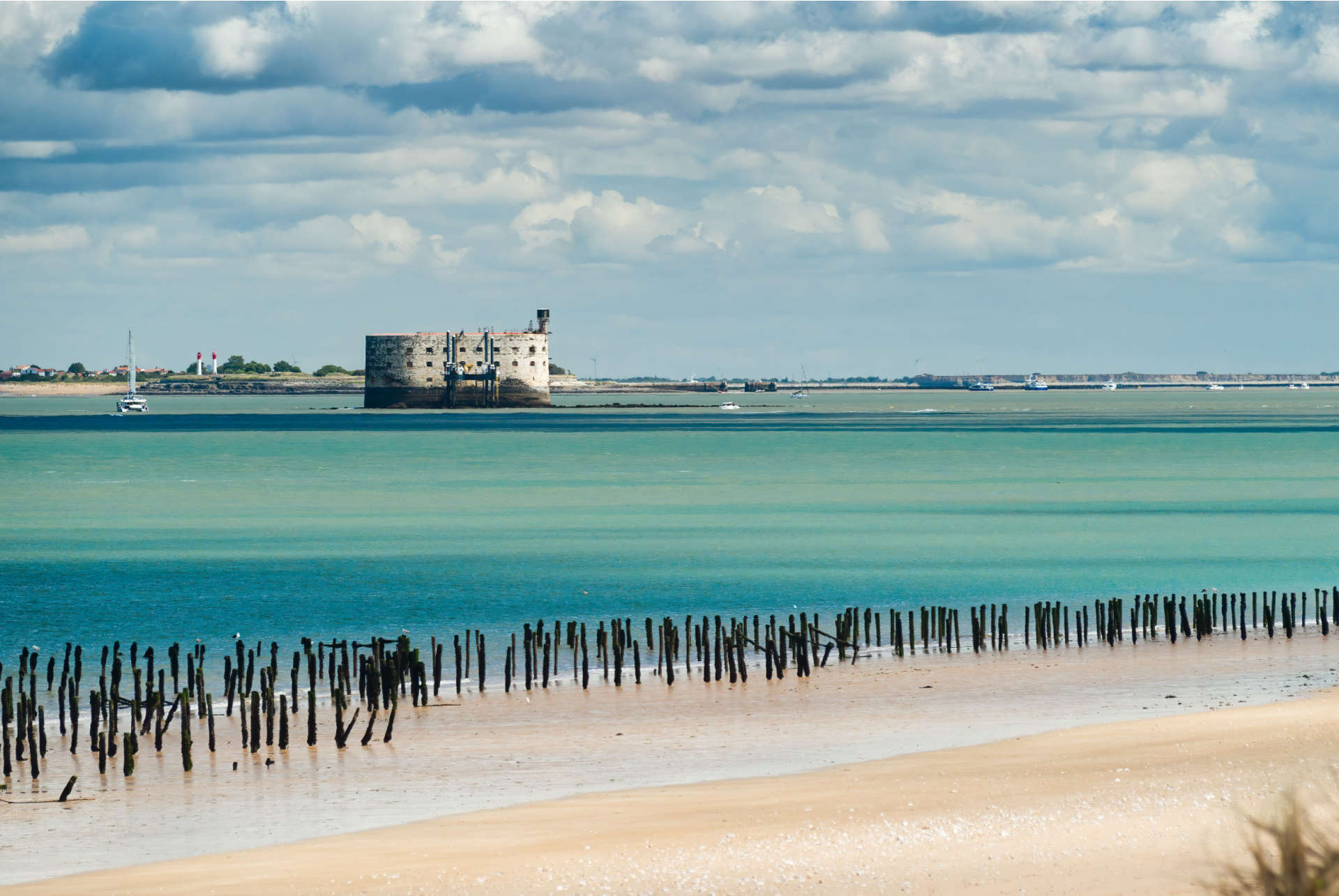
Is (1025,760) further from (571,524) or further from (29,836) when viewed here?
(571,524)

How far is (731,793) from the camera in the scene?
17.1m

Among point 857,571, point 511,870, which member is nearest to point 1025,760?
point 511,870

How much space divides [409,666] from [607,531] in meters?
33.1

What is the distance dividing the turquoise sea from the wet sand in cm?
1245

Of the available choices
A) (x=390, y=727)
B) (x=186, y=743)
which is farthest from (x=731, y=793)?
(x=186, y=743)

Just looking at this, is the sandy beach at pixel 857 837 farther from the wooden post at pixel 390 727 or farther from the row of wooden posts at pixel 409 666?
the row of wooden posts at pixel 409 666

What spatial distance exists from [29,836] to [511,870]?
5393mm

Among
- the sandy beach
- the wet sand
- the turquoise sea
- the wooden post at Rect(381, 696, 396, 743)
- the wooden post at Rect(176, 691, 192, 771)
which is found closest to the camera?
the sandy beach

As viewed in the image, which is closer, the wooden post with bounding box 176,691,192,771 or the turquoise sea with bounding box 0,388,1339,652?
the wooden post with bounding box 176,691,192,771

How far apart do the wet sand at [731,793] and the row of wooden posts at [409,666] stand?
46 cm

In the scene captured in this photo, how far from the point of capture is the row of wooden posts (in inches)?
797

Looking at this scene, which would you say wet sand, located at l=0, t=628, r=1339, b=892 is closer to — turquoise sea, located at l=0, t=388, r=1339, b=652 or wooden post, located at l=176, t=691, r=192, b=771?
wooden post, located at l=176, t=691, r=192, b=771

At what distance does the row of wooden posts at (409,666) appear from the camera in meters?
20.2

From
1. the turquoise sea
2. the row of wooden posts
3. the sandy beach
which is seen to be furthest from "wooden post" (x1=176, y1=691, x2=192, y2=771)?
the turquoise sea
